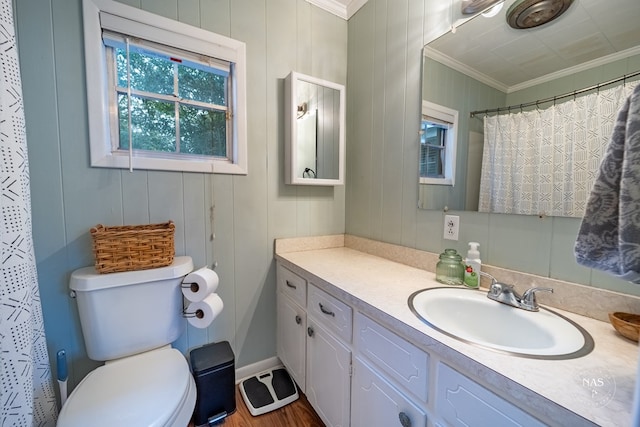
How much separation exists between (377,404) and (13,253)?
1.23m

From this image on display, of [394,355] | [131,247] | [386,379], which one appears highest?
[131,247]

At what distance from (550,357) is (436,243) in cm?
70

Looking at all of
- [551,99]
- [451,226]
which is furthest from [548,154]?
[451,226]

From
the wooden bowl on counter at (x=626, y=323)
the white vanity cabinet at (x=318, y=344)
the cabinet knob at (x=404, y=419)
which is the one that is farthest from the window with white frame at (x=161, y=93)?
the wooden bowl on counter at (x=626, y=323)

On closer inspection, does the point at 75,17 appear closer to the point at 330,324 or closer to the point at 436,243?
the point at 330,324

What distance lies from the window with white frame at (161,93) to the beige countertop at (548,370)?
110 cm

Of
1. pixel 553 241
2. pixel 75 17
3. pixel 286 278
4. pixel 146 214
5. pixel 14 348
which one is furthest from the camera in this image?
pixel 286 278

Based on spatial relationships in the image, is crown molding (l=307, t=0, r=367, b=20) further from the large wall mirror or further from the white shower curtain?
the white shower curtain

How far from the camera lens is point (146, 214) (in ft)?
4.09

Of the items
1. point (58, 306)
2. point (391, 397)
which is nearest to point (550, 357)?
point (391, 397)

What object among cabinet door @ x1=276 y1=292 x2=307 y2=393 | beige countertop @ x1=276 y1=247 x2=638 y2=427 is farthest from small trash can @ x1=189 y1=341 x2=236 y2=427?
beige countertop @ x1=276 y1=247 x2=638 y2=427

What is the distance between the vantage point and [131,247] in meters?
1.08

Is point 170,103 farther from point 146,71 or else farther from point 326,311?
point 326,311

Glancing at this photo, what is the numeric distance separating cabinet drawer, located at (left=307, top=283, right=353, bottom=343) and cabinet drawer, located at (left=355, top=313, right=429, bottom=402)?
0.06 metres
